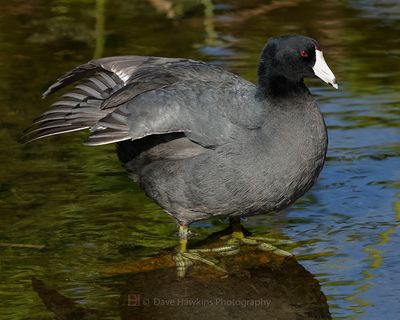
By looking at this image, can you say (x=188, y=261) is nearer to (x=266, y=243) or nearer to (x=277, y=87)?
(x=266, y=243)

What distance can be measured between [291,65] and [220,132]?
46 cm

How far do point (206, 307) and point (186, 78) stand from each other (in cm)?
116

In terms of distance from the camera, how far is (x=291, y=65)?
16.2 feet

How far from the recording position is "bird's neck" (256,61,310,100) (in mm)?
4973

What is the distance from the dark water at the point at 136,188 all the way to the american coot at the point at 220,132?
356 mm

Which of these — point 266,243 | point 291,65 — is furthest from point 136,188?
point 291,65

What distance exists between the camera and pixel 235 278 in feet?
16.1

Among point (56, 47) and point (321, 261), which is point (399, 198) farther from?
point (56, 47)

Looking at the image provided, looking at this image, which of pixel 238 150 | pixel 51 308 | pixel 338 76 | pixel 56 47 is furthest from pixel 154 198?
pixel 56 47

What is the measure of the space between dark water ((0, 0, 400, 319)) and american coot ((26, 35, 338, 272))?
14.0 inches

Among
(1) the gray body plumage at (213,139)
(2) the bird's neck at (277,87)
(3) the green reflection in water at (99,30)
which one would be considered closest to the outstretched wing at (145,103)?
(1) the gray body plumage at (213,139)

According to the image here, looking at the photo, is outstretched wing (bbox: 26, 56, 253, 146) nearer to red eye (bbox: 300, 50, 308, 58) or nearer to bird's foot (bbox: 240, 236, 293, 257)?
red eye (bbox: 300, 50, 308, 58)

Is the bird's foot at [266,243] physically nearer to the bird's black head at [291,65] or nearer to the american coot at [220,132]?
the american coot at [220,132]

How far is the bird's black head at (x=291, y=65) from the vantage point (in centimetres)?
496
